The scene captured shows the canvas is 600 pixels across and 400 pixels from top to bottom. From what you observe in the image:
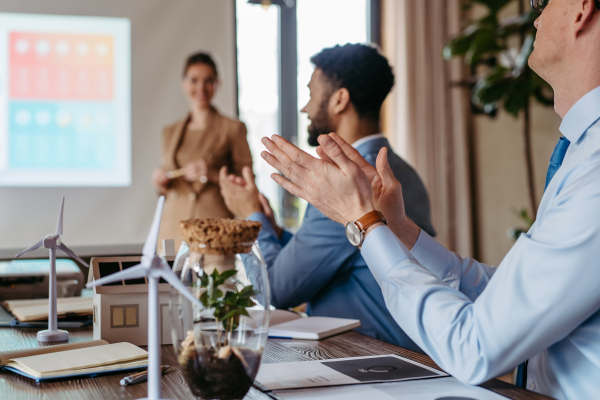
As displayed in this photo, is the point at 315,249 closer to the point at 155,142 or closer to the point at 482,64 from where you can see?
the point at 155,142

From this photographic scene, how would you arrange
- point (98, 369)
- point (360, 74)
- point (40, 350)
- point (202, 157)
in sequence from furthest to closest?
point (202, 157), point (360, 74), point (40, 350), point (98, 369)

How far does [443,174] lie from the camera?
4.14 m

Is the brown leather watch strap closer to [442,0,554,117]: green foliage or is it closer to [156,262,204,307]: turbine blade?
[156,262,204,307]: turbine blade

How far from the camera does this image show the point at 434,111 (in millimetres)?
4172

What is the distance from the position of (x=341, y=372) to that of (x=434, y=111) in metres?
3.47

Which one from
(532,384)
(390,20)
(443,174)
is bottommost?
(532,384)

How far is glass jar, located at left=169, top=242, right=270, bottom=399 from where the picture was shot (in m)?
0.70

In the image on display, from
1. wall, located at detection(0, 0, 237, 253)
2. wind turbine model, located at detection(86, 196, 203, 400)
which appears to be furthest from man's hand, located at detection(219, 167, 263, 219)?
wall, located at detection(0, 0, 237, 253)

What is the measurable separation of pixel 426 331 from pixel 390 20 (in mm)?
3671

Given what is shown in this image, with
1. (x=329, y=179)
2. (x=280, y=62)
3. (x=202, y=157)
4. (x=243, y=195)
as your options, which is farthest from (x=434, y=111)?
(x=329, y=179)

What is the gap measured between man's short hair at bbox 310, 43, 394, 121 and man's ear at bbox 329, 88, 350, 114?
13 millimetres

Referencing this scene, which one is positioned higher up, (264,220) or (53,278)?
(264,220)

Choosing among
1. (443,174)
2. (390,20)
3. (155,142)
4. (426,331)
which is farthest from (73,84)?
(426,331)

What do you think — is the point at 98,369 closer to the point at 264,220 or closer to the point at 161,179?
the point at 264,220
